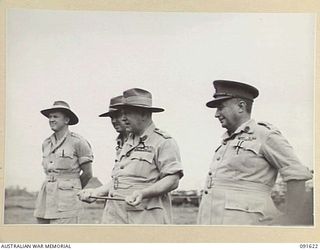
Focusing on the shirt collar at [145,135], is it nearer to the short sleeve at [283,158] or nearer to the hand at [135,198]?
the hand at [135,198]

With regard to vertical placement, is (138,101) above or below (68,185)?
above

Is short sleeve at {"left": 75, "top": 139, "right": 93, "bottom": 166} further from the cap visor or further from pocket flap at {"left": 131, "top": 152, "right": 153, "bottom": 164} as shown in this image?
the cap visor

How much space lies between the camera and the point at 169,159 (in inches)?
103

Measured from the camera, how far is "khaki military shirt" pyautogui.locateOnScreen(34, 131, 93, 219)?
2619 millimetres

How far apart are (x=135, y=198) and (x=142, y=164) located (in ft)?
0.42

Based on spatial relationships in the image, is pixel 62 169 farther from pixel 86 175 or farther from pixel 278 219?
pixel 278 219

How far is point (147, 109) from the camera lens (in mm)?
2639

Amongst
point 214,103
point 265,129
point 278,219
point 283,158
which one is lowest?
point 278,219

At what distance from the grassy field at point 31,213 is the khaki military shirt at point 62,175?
29mm

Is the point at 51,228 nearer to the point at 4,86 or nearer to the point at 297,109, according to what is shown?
the point at 4,86

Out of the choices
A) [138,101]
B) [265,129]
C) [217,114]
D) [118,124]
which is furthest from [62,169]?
[265,129]

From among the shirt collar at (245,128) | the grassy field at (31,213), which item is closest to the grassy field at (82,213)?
the grassy field at (31,213)

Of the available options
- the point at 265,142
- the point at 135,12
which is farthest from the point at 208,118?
the point at 135,12

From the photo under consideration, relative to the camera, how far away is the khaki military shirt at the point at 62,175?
2.62 m
